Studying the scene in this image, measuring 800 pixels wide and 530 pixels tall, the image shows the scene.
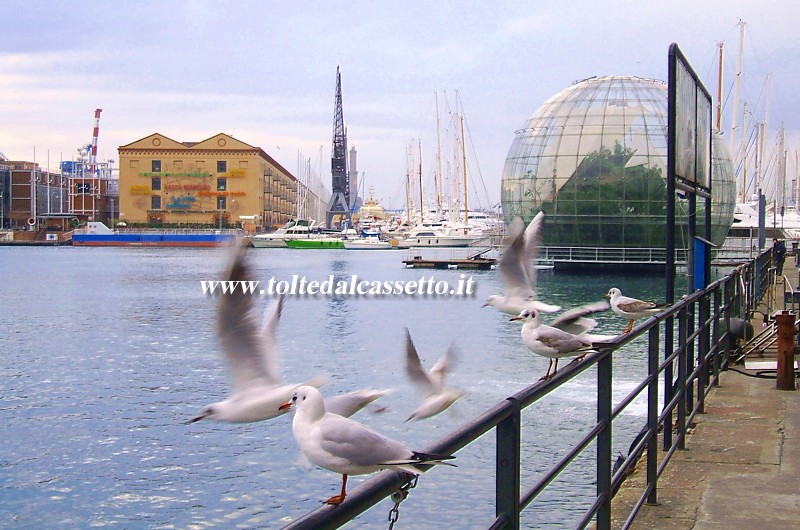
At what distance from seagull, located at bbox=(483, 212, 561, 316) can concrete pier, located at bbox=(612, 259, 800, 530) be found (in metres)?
1.68

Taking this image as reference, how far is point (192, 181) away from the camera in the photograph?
122 metres

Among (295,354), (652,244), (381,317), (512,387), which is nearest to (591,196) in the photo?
(652,244)

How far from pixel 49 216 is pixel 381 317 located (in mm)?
110507

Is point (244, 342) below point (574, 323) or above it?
below

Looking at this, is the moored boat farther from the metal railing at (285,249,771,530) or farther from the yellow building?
the metal railing at (285,249,771,530)

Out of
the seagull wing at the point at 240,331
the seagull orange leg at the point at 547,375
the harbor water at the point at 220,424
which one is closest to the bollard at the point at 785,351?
the harbor water at the point at 220,424

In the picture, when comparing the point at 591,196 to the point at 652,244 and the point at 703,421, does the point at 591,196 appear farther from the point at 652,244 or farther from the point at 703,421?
the point at 703,421

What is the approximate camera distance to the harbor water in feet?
39.0

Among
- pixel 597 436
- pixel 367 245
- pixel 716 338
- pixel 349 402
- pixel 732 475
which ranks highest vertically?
pixel 349 402

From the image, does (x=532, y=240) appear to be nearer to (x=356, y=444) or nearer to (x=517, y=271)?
(x=517, y=271)

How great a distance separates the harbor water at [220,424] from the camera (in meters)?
11.9

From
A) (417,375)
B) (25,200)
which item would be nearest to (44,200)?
(25,200)

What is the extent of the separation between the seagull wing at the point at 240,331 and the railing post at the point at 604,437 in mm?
2341

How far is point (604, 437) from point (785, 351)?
6196mm
